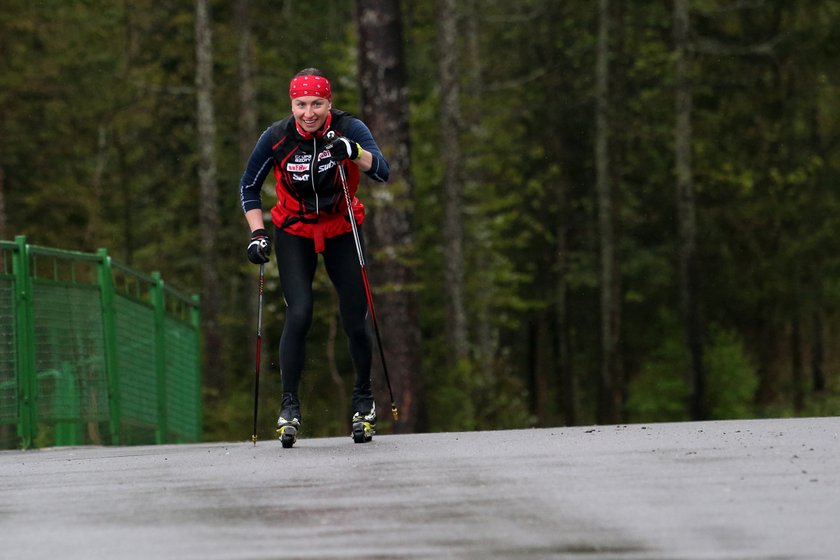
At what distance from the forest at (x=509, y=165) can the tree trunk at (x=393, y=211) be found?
11.3 m

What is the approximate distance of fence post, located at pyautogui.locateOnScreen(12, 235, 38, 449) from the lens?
12758 mm

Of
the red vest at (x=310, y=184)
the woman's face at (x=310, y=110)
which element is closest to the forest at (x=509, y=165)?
the red vest at (x=310, y=184)

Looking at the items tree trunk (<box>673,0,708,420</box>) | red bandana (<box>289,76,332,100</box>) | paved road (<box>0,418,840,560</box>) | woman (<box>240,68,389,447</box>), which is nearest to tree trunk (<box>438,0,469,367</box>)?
tree trunk (<box>673,0,708,420</box>)

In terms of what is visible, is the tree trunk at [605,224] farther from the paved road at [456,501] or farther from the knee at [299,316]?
the paved road at [456,501]

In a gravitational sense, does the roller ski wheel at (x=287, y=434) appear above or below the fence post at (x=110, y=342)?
below

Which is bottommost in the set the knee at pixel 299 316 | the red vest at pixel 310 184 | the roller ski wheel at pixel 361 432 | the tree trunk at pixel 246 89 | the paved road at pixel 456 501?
the paved road at pixel 456 501

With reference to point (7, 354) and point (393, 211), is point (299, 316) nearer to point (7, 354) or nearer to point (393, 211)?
point (7, 354)

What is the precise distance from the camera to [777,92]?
39.6m

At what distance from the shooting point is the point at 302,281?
10.3 metres

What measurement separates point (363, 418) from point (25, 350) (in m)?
3.51

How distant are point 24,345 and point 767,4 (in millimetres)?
28568

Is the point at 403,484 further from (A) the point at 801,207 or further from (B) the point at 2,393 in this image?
(A) the point at 801,207

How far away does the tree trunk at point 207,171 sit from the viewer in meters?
35.9

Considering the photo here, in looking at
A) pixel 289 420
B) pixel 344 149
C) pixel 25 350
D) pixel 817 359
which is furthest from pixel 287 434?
pixel 817 359
